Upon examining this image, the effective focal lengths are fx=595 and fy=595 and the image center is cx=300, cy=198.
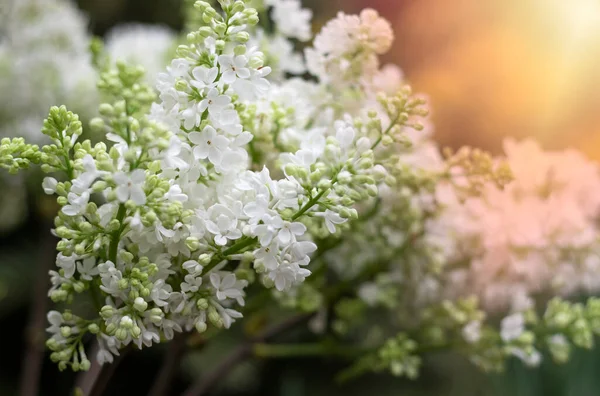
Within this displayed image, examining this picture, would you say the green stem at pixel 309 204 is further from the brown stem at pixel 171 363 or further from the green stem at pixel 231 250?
the brown stem at pixel 171 363

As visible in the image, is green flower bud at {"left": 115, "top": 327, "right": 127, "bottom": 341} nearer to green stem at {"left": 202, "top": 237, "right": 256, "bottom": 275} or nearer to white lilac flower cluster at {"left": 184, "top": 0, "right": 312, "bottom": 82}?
green stem at {"left": 202, "top": 237, "right": 256, "bottom": 275}

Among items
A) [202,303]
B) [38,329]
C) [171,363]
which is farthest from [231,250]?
[38,329]

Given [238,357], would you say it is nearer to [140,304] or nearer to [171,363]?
[171,363]

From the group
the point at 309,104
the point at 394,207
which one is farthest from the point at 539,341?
the point at 309,104

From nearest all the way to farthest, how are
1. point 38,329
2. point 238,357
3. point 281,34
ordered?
point 281,34, point 238,357, point 38,329

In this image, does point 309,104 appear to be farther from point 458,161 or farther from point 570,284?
point 570,284

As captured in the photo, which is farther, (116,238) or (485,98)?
(485,98)
